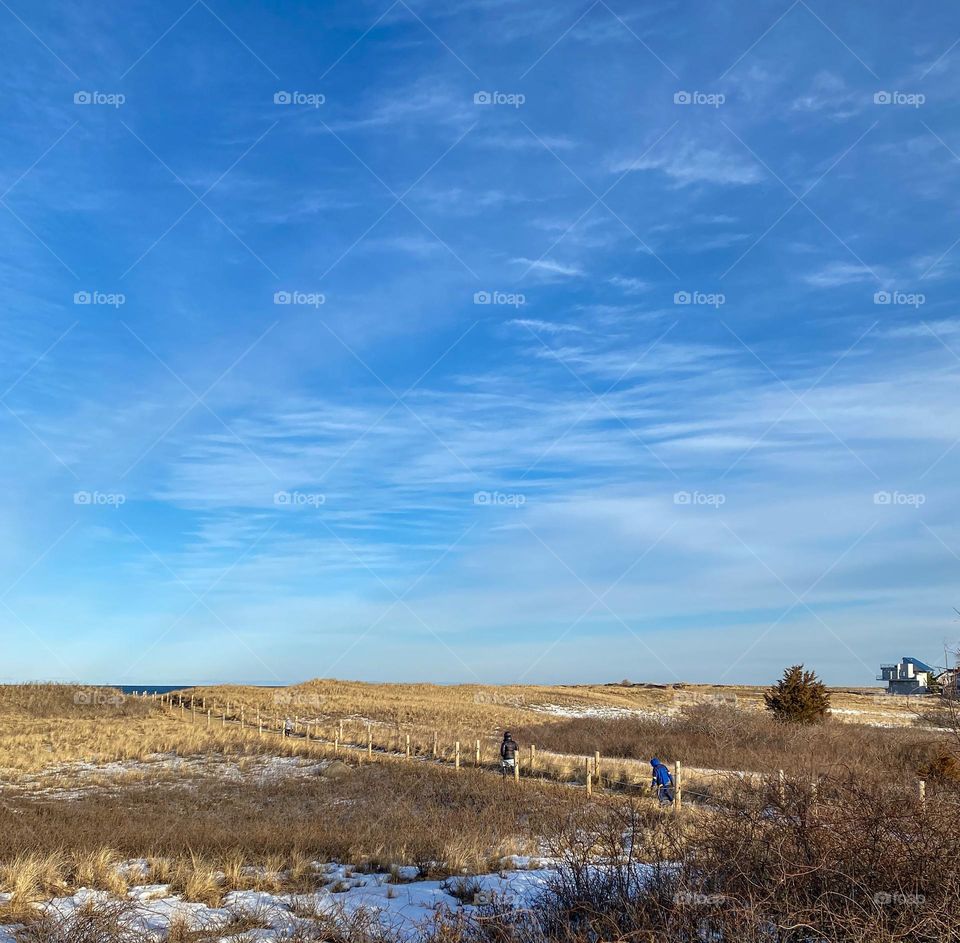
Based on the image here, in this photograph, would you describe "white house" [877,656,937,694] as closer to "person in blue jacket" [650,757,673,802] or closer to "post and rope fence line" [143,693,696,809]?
"post and rope fence line" [143,693,696,809]

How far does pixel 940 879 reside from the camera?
6016 millimetres

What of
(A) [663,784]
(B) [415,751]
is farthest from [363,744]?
(A) [663,784]

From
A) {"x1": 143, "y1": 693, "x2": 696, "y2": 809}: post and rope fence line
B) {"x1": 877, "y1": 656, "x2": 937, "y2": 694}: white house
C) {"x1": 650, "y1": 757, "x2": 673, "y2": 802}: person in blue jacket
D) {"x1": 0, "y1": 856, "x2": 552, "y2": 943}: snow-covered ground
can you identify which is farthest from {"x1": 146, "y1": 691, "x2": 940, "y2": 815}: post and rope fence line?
{"x1": 877, "y1": 656, "x2": 937, "y2": 694}: white house

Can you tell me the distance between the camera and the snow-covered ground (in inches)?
324

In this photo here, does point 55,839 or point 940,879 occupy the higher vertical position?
point 940,879

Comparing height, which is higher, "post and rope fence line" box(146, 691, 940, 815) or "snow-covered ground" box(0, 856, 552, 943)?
"snow-covered ground" box(0, 856, 552, 943)

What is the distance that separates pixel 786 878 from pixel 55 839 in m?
12.2

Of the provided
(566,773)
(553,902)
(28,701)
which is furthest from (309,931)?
(28,701)

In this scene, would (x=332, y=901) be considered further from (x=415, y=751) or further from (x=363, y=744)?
(x=363, y=744)

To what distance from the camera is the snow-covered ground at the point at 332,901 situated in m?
8.24

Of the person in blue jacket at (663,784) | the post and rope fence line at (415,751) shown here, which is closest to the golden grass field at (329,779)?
the post and rope fence line at (415,751)

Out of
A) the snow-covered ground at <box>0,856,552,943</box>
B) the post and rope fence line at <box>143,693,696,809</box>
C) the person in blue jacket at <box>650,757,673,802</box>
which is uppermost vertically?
the snow-covered ground at <box>0,856,552,943</box>

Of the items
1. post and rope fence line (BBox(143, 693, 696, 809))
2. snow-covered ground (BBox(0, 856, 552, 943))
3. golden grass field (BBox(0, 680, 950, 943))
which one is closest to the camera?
snow-covered ground (BBox(0, 856, 552, 943))

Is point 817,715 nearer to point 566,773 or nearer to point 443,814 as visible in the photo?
point 566,773
